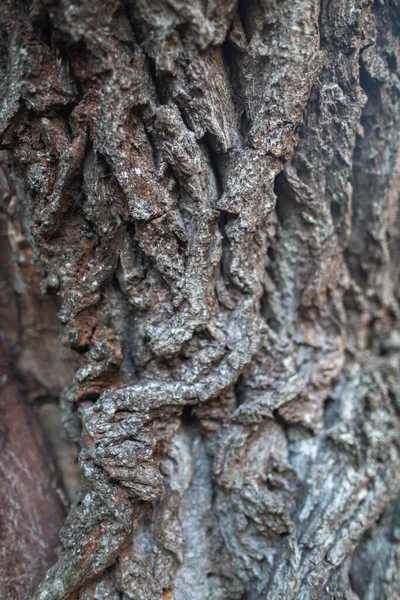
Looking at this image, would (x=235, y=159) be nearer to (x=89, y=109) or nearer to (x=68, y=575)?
(x=89, y=109)

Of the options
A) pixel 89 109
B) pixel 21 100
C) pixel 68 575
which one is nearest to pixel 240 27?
pixel 89 109

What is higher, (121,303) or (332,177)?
(332,177)

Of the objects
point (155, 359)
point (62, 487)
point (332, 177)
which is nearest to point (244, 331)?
point (155, 359)

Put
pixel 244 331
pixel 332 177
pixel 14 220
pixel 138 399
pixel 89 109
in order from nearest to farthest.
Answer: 1. pixel 89 109
2. pixel 138 399
3. pixel 244 331
4. pixel 332 177
5. pixel 14 220

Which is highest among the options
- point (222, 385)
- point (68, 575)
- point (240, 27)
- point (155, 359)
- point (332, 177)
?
point (240, 27)

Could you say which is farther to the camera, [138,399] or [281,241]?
[281,241]

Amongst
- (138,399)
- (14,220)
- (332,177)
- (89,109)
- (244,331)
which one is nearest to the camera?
(89,109)
